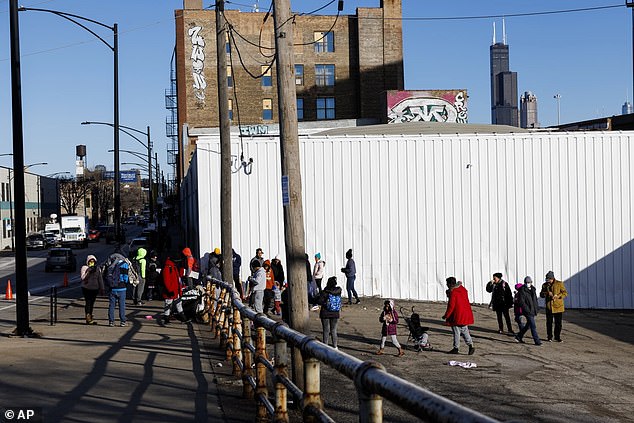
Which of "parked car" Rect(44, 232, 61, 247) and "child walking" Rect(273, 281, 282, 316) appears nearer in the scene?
"child walking" Rect(273, 281, 282, 316)

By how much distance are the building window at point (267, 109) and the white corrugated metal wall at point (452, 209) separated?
5159 cm

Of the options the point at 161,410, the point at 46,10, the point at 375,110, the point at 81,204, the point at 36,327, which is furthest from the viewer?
the point at 81,204

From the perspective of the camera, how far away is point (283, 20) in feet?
36.1

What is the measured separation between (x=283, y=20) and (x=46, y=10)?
17050mm

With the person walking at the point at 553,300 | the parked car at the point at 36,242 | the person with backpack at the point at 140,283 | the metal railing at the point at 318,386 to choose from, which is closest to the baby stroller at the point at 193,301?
the person with backpack at the point at 140,283

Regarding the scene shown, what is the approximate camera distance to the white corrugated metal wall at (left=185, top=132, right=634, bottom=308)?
28.8 metres

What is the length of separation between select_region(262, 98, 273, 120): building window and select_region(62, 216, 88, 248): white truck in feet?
66.3

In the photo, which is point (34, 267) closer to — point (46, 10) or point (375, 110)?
point (46, 10)

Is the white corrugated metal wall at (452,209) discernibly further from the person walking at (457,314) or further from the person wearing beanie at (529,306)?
the person walking at (457,314)

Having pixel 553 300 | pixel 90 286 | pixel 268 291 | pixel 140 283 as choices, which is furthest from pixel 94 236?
pixel 553 300

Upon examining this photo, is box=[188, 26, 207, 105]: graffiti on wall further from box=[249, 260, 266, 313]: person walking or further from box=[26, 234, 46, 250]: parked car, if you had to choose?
box=[249, 260, 266, 313]: person walking

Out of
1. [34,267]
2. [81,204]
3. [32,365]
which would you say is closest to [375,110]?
[34,267]

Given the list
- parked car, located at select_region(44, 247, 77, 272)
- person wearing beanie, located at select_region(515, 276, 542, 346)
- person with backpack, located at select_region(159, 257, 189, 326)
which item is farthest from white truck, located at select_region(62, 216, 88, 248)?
person wearing beanie, located at select_region(515, 276, 542, 346)

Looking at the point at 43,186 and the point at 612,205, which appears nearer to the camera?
the point at 612,205
